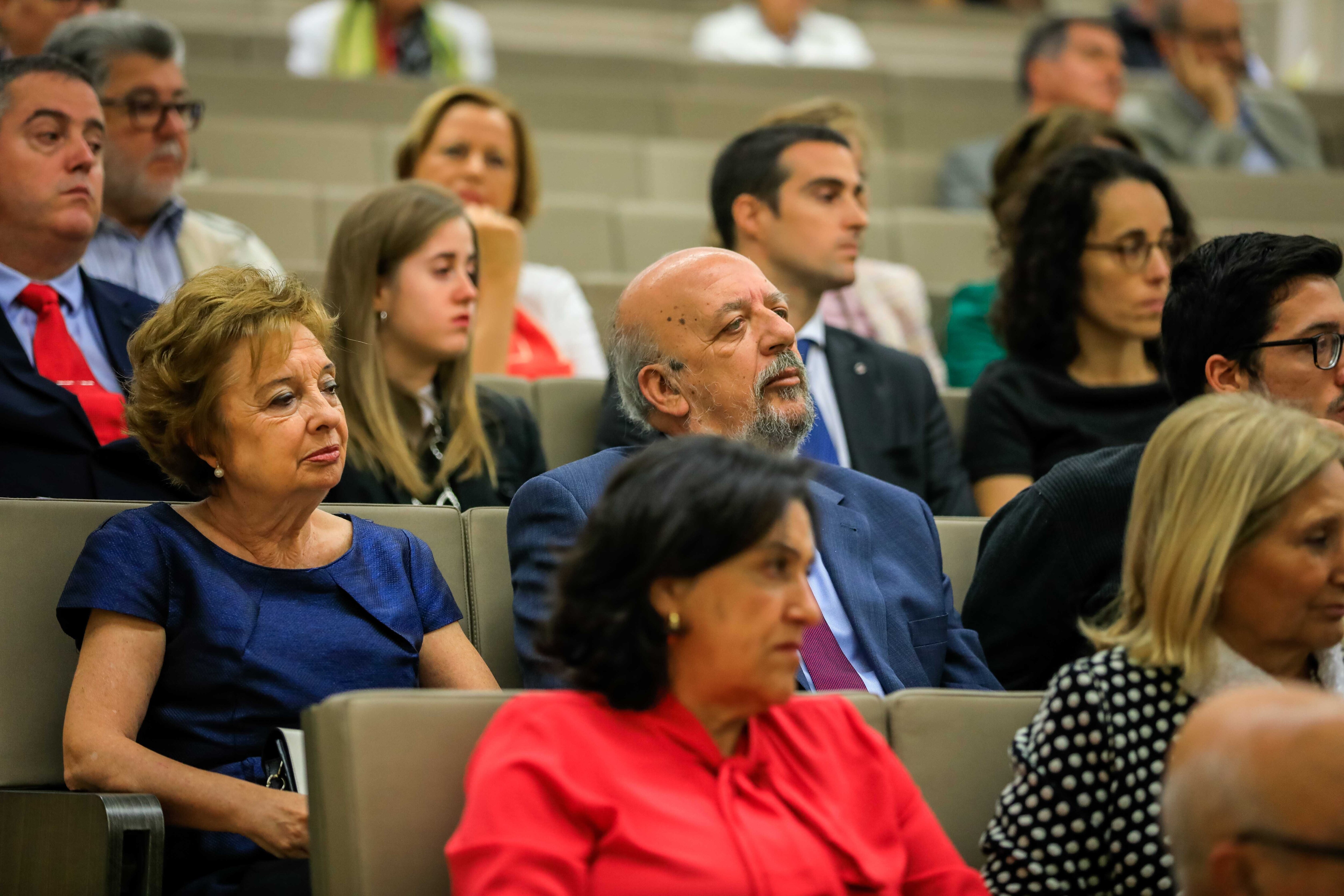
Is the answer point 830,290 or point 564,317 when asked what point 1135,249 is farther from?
point 564,317

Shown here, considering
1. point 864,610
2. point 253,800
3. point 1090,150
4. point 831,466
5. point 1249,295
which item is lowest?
point 253,800

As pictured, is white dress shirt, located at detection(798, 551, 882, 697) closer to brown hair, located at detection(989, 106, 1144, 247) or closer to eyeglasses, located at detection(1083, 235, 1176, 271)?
eyeglasses, located at detection(1083, 235, 1176, 271)

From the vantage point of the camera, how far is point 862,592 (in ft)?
6.64

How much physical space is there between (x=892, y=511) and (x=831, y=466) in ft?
0.38

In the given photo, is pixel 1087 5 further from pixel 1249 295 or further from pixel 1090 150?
pixel 1249 295

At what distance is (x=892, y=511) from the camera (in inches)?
84.7

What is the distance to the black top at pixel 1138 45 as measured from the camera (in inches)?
266

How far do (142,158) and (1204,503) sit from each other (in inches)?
98.3

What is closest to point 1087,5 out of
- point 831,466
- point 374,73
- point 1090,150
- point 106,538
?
point 374,73

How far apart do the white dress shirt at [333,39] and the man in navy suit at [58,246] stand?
2784 millimetres

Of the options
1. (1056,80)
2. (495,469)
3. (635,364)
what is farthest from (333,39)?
(635,364)

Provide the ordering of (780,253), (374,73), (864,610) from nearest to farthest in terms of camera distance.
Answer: (864,610), (780,253), (374,73)

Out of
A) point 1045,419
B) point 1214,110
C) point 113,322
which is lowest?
point 1045,419

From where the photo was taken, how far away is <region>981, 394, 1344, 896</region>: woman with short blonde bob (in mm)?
1505
